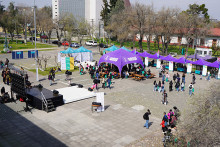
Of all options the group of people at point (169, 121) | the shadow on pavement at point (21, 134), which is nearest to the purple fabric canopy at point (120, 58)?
the group of people at point (169, 121)

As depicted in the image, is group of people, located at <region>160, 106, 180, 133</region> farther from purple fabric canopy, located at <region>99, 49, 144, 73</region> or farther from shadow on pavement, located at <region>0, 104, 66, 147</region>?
purple fabric canopy, located at <region>99, 49, 144, 73</region>

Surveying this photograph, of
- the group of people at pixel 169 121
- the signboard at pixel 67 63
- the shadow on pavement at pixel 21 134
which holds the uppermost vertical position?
the signboard at pixel 67 63

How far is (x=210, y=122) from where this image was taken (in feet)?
28.2

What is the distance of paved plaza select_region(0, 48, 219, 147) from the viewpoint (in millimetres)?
12922

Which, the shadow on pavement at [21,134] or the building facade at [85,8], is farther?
the building facade at [85,8]

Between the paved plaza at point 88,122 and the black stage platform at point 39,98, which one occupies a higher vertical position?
the black stage platform at point 39,98

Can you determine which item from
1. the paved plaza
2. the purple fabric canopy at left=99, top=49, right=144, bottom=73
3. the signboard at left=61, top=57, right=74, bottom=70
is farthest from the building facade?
the paved plaza

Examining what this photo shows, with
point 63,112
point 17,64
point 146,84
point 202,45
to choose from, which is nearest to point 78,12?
point 202,45

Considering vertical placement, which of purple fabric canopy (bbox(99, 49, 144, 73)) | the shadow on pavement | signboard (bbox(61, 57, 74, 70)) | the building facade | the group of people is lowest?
the shadow on pavement

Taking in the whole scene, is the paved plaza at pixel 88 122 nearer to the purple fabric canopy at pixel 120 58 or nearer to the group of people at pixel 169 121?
the group of people at pixel 169 121

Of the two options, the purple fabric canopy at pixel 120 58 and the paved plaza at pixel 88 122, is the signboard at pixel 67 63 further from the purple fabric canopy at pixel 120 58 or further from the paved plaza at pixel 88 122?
the paved plaza at pixel 88 122

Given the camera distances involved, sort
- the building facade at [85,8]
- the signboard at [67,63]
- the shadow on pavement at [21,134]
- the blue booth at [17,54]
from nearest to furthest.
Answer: the shadow on pavement at [21,134]
the signboard at [67,63]
the blue booth at [17,54]
the building facade at [85,8]

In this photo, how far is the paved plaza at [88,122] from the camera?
1292 centimetres

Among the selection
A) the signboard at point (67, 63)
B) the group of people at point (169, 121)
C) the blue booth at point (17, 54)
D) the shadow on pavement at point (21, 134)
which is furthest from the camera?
the blue booth at point (17, 54)
